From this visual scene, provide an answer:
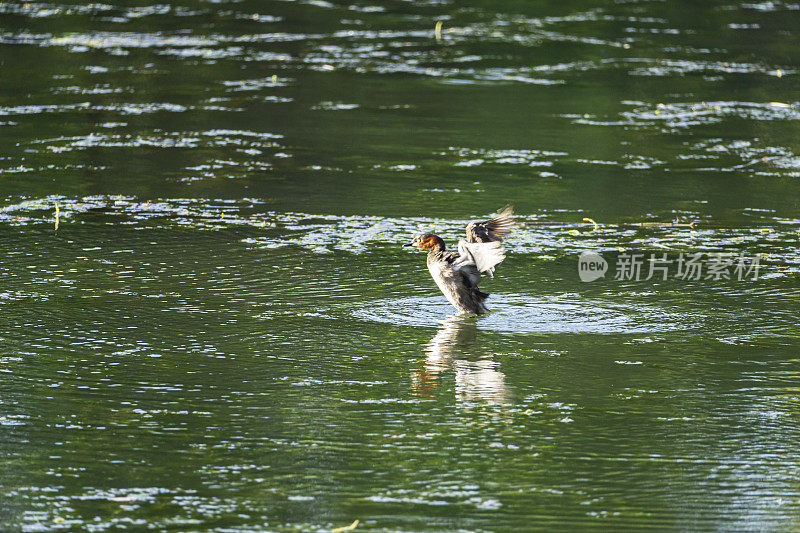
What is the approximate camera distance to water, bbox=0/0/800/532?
5773mm

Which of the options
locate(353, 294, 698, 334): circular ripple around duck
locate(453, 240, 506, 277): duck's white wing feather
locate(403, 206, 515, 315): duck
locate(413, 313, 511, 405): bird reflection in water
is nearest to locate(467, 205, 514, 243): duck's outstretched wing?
locate(403, 206, 515, 315): duck

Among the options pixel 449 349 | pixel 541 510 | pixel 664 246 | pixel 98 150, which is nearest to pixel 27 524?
pixel 541 510

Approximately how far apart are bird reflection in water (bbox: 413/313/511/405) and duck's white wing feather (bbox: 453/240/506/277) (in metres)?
0.35

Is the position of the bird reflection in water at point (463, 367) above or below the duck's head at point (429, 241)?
below

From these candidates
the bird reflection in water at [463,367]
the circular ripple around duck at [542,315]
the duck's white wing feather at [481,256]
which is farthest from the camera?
the duck's white wing feather at [481,256]

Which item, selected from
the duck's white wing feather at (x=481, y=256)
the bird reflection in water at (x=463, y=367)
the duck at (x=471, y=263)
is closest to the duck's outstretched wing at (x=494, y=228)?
the duck at (x=471, y=263)

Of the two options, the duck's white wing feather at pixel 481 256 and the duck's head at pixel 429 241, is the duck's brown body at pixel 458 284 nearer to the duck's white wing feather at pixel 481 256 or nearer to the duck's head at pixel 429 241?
the duck's white wing feather at pixel 481 256

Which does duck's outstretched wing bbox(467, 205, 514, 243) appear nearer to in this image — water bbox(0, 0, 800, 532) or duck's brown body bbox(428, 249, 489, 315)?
duck's brown body bbox(428, 249, 489, 315)

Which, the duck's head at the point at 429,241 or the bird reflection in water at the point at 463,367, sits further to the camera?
the duck's head at the point at 429,241

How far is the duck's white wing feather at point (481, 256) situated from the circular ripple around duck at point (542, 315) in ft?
1.12

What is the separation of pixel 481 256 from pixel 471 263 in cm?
10

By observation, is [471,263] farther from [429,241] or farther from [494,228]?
[429,241]

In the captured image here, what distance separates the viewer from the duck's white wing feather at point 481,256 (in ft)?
28.0

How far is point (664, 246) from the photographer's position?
10.4 meters
